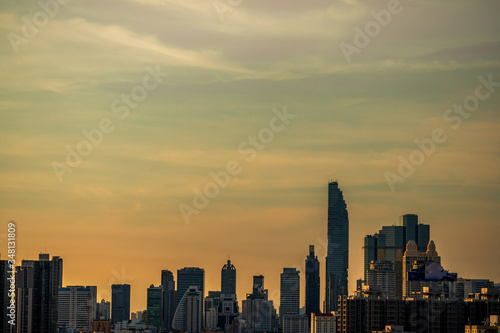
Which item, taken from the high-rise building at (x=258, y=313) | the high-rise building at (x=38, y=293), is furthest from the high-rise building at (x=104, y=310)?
the high-rise building at (x=38, y=293)

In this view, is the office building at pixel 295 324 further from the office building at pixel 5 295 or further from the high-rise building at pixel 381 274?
the office building at pixel 5 295

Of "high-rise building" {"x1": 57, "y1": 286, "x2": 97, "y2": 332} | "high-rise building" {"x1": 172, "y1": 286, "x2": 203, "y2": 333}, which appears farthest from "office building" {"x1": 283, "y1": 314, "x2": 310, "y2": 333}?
"high-rise building" {"x1": 57, "y1": 286, "x2": 97, "y2": 332}

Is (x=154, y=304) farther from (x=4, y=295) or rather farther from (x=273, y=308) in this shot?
(x=4, y=295)

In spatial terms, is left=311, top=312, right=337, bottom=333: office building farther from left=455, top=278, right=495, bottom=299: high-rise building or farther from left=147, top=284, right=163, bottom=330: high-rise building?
left=147, top=284, right=163, bottom=330: high-rise building

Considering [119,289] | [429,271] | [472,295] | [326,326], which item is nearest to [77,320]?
[119,289]

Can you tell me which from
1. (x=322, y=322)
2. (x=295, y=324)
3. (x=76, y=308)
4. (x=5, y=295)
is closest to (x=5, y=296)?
(x=5, y=295)

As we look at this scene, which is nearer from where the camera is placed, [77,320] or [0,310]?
[0,310]

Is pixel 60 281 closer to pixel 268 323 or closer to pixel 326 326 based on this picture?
pixel 326 326
